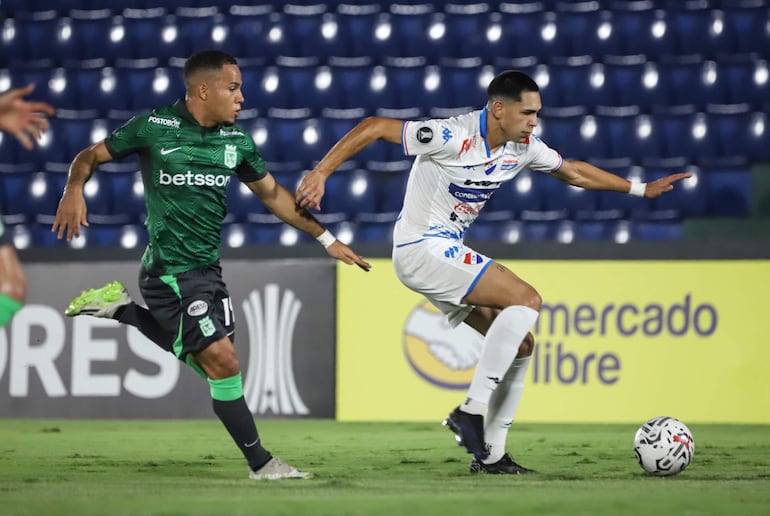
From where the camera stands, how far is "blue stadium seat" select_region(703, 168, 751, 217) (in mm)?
11727

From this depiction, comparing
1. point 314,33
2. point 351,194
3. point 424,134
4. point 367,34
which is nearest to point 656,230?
point 351,194

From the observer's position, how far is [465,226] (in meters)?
6.73

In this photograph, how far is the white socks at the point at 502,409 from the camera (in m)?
6.46

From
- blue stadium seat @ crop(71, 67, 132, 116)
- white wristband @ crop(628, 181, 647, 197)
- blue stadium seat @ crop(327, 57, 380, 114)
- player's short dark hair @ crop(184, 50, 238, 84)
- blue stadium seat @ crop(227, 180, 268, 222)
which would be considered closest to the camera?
player's short dark hair @ crop(184, 50, 238, 84)

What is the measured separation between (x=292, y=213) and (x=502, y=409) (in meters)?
1.47

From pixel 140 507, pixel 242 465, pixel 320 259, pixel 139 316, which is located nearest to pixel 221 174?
pixel 139 316

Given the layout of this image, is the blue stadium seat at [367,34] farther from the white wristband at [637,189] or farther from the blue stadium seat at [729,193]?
the white wristband at [637,189]

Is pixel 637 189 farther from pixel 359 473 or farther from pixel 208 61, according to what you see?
pixel 208 61

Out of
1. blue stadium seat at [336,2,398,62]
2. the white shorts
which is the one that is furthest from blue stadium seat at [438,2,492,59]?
the white shorts

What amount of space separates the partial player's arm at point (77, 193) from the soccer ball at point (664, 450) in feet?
9.56

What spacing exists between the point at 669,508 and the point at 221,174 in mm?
2757

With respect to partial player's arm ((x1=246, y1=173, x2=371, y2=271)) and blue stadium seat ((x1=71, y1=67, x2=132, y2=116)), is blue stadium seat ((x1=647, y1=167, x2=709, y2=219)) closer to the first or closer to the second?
blue stadium seat ((x1=71, y1=67, x2=132, y2=116))

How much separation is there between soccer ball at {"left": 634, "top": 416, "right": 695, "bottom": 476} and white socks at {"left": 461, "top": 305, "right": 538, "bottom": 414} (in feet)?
2.55

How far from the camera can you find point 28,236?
12055 millimetres
